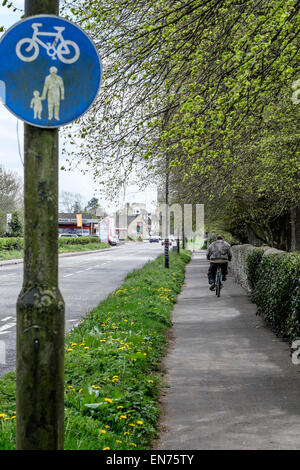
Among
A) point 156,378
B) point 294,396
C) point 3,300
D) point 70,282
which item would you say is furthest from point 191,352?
point 70,282

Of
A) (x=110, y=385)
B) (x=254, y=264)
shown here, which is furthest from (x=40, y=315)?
(x=254, y=264)

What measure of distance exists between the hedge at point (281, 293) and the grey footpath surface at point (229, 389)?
374 mm

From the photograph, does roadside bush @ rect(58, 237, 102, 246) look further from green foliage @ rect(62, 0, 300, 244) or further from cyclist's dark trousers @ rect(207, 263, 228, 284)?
green foliage @ rect(62, 0, 300, 244)

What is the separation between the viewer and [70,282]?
2395cm

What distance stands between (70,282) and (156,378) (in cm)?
1682

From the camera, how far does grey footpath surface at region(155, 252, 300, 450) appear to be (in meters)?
5.47

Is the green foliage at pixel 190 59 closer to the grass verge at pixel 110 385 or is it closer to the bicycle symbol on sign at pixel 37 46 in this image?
the grass verge at pixel 110 385

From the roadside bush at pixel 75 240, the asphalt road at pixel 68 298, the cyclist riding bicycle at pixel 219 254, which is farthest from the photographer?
the roadside bush at pixel 75 240

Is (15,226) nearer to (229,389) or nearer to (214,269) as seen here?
(214,269)

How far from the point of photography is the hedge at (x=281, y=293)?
352 inches

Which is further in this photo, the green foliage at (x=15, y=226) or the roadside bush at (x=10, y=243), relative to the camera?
the green foliage at (x=15, y=226)

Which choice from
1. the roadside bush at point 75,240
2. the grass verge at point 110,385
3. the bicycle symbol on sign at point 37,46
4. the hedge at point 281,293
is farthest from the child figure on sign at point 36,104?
the roadside bush at point 75,240

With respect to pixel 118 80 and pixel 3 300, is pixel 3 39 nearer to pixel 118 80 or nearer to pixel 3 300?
pixel 118 80

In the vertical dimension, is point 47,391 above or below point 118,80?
below
